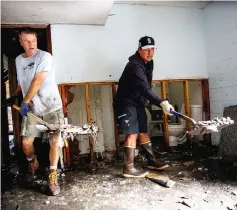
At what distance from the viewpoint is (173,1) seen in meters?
3.98

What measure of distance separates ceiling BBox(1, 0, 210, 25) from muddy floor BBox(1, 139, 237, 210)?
2.23 m

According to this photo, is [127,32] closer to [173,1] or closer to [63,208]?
[173,1]

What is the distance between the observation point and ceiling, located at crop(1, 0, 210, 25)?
113 inches

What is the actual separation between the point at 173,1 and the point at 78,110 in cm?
255

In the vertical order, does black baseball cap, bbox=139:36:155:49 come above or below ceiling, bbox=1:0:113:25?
below

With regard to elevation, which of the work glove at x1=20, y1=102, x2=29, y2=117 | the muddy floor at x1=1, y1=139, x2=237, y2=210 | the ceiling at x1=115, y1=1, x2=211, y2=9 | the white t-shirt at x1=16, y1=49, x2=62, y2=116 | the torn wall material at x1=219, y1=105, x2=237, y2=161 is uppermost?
the ceiling at x1=115, y1=1, x2=211, y2=9

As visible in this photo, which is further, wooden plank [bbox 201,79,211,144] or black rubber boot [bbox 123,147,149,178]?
wooden plank [bbox 201,79,211,144]

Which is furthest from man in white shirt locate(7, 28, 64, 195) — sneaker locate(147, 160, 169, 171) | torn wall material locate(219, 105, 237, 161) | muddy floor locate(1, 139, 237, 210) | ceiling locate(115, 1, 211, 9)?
torn wall material locate(219, 105, 237, 161)

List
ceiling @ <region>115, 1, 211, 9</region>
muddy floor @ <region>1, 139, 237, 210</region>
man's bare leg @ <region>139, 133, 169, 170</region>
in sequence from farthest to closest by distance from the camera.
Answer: ceiling @ <region>115, 1, 211, 9</region>
man's bare leg @ <region>139, 133, 169, 170</region>
muddy floor @ <region>1, 139, 237, 210</region>

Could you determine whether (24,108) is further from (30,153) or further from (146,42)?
(146,42)

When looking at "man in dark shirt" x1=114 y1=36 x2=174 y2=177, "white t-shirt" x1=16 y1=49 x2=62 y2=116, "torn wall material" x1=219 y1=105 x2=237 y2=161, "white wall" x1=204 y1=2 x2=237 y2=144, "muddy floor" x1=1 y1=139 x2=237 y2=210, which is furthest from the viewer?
"white wall" x1=204 y1=2 x2=237 y2=144

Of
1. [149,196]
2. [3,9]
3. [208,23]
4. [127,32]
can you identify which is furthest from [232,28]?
[3,9]

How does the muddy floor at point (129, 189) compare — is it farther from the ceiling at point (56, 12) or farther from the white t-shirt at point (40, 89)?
the ceiling at point (56, 12)

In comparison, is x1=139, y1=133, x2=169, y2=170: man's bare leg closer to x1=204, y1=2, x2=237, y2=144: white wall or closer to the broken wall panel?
the broken wall panel
